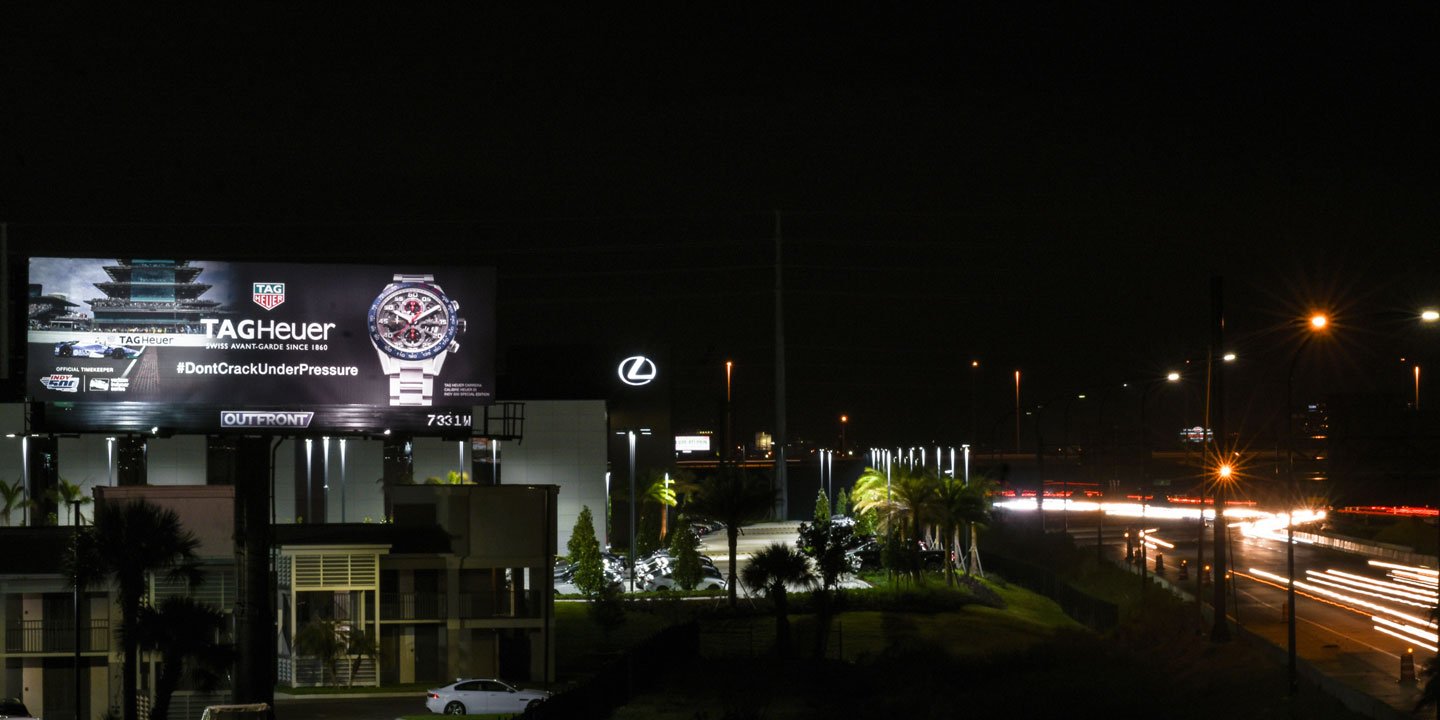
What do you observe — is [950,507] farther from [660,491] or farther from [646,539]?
[660,491]

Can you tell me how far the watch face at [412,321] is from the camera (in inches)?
1626

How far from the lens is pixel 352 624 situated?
47969mm

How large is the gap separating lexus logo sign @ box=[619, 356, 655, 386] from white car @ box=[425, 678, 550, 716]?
80743mm

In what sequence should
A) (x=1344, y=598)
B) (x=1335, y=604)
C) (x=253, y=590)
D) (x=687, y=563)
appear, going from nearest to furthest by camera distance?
(x=253, y=590)
(x=1335, y=604)
(x=1344, y=598)
(x=687, y=563)

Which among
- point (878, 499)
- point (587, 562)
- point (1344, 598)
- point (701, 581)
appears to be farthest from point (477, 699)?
point (878, 499)

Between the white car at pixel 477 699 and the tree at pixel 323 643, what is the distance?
7.47 metres

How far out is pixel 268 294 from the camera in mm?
40844

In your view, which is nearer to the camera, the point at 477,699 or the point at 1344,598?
the point at 477,699

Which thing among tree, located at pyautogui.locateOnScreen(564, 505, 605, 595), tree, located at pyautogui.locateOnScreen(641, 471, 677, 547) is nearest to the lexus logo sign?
tree, located at pyautogui.locateOnScreen(641, 471, 677, 547)

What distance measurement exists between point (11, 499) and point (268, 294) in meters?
49.5

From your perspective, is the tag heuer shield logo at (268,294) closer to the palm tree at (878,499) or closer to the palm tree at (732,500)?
the palm tree at (732,500)

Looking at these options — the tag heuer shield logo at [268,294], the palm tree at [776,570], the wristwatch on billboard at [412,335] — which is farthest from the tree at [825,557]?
the tag heuer shield logo at [268,294]

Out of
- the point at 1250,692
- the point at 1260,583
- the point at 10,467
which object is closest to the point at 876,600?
the point at 1260,583

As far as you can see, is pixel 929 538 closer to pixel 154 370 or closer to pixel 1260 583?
pixel 1260 583
